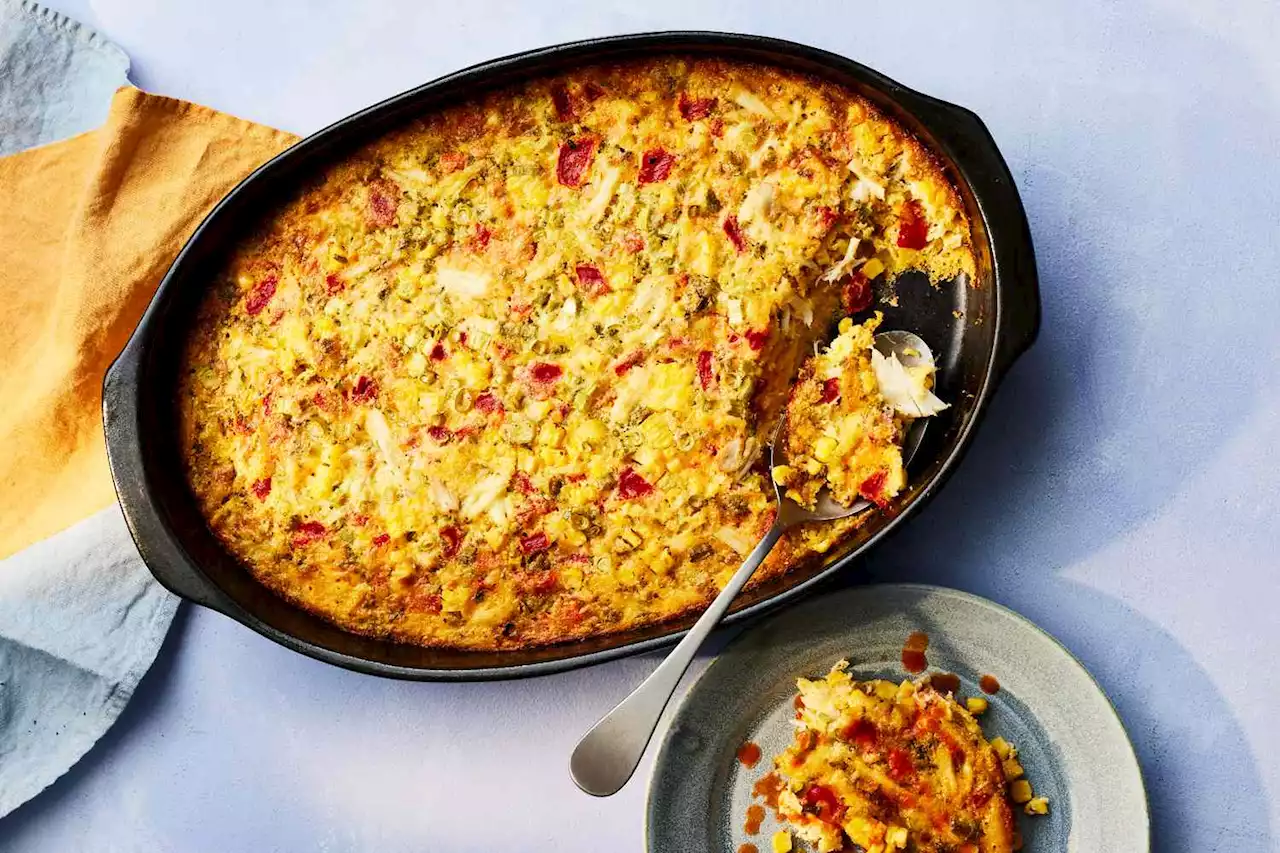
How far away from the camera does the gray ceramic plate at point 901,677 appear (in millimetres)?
2637

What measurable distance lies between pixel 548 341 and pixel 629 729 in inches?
37.0

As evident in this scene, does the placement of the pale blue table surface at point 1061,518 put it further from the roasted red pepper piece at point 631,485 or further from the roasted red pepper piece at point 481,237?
the roasted red pepper piece at point 481,237

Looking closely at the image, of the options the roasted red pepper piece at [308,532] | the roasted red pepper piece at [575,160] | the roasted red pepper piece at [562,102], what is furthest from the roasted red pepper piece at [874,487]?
the roasted red pepper piece at [308,532]

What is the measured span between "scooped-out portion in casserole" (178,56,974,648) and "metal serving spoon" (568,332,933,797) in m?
0.06

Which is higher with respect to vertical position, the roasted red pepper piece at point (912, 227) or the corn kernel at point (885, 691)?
the roasted red pepper piece at point (912, 227)

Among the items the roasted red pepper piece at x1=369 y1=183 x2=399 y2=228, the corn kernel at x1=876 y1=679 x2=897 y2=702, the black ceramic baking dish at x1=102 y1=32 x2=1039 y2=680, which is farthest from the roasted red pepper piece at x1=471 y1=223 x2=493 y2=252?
the corn kernel at x1=876 y1=679 x2=897 y2=702

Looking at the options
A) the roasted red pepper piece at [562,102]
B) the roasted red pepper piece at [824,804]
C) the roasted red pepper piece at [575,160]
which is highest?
the roasted red pepper piece at [562,102]

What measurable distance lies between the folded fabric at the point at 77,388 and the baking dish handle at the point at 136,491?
17.7 inches

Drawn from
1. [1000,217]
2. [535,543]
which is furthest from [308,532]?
[1000,217]

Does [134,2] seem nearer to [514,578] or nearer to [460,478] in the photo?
[460,478]

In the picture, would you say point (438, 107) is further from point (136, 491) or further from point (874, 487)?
point (874, 487)

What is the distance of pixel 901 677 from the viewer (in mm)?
2760

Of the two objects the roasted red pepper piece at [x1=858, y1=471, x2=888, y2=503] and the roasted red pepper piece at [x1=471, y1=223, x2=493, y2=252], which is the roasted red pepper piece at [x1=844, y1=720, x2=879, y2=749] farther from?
the roasted red pepper piece at [x1=471, y1=223, x2=493, y2=252]

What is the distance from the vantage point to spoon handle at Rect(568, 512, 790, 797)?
100 inches
